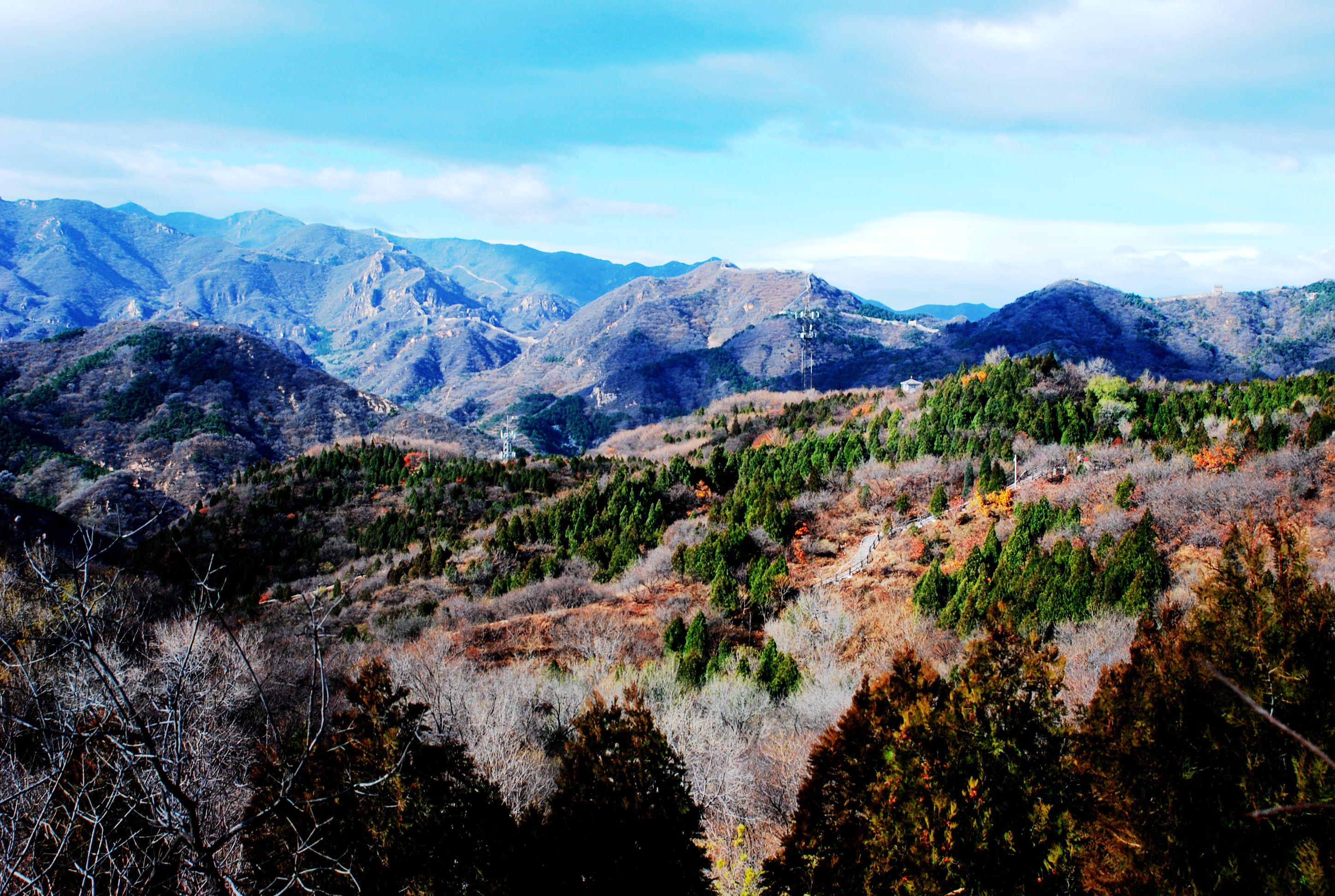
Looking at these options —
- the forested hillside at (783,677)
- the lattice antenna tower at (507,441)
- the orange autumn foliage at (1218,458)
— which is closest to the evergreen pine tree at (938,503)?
the forested hillside at (783,677)

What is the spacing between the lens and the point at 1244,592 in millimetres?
9039

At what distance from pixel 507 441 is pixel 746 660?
112m

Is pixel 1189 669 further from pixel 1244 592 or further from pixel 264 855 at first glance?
pixel 264 855

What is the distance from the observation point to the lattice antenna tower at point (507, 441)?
117m

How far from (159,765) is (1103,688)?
11103 mm

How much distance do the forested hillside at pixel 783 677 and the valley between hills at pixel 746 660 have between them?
8 cm

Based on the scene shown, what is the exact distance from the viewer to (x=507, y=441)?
433 ft

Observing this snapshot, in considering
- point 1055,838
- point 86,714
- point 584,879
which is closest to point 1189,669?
point 1055,838

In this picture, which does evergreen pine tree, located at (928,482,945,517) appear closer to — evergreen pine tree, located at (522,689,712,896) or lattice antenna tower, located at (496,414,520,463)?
evergreen pine tree, located at (522,689,712,896)

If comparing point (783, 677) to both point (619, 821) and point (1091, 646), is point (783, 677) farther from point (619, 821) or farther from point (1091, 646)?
point (619, 821)

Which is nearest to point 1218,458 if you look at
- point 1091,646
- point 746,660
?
point 1091,646

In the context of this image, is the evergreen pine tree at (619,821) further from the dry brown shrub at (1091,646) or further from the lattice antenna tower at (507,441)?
the lattice antenna tower at (507,441)

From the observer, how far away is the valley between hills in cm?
812

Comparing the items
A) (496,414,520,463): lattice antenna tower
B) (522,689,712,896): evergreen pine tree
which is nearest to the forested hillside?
(522,689,712,896): evergreen pine tree
